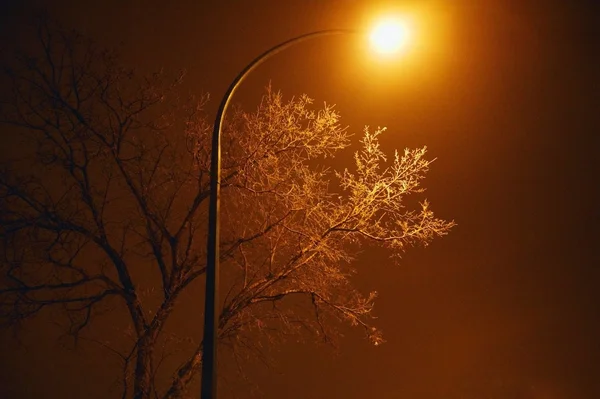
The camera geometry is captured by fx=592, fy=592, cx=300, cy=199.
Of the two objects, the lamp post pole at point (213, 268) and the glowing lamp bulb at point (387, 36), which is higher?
the glowing lamp bulb at point (387, 36)

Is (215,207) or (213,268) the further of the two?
(215,207)

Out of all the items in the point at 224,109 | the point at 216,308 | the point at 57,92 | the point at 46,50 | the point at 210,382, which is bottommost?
the point at 210,382

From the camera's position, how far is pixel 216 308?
6500mm

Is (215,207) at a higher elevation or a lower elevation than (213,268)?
higher

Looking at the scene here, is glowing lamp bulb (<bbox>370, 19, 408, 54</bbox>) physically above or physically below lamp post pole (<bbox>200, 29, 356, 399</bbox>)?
above

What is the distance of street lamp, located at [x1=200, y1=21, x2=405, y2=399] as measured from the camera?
618 centimetres

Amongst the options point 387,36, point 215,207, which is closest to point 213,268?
point 215,207

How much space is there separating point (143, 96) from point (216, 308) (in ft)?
22.0

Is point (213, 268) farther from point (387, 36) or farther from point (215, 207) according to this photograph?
point (387, 36)

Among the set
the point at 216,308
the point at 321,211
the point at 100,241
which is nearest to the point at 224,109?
the point at 216,308

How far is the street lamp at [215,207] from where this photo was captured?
6.18 metres

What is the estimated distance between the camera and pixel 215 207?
24.0 ft

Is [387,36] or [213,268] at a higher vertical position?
[387,36]

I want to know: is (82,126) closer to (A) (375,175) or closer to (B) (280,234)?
(B) (280,234)
